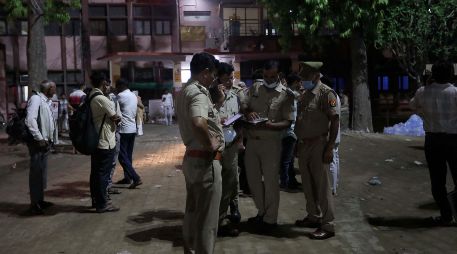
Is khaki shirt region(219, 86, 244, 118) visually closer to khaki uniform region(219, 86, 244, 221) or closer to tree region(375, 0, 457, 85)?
khaki uniform region(219, 86, 244, 221)

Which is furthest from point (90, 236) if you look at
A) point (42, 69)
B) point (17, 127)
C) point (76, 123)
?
point (42, 69)

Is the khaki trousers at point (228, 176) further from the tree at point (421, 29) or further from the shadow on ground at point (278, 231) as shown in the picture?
the tree at point (421, 29)

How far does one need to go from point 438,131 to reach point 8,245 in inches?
199

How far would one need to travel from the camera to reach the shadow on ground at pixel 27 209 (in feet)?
23.3

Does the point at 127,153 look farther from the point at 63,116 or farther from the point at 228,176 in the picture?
the point at 63,116

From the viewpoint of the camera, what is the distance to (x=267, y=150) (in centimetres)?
564

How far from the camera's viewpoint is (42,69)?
1482 centimetres

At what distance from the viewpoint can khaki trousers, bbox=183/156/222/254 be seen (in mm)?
4230

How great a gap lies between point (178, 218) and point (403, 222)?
2830 millimetres

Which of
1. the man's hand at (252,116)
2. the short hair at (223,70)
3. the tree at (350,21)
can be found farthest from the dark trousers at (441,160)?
the tree at (350,21)

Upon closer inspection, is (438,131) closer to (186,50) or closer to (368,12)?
(368,12)

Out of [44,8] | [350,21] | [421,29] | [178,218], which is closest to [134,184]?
[178,218]

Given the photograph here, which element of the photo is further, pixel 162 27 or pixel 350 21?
pixel 162 27

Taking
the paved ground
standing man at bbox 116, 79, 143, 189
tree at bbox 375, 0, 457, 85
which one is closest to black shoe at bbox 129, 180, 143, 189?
standing man at bbox 116, 79, 143, 189
